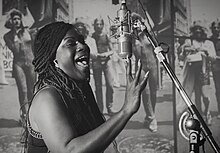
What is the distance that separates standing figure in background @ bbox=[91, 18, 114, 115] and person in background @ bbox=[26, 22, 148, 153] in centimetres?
66

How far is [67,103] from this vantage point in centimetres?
107

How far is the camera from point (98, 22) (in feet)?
6.72

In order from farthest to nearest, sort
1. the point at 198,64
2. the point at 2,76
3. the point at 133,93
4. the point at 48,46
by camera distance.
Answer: the point at 198,64
the point at 2,76
the point at 48,46
the point at 133,93

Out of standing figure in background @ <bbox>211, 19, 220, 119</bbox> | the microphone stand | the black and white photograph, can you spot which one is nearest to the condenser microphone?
the microphone stand

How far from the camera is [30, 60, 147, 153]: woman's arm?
941mm

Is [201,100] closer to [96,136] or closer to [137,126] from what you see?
[137,126]

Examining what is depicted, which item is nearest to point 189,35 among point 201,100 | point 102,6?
point 201,100

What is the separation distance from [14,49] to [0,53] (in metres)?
0.08

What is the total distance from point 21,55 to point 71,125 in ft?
3.57

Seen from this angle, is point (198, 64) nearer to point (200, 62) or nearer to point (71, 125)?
point (200, 62)

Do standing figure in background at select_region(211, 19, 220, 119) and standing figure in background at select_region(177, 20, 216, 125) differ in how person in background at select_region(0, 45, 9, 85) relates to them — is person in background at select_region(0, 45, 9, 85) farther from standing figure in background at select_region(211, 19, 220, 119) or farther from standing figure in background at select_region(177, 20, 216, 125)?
standing figure in background at select_region(211, 19, 220, 119)

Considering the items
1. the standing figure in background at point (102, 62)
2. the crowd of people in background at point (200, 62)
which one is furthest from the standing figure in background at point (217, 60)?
the standing figure in background at point (102, 62)

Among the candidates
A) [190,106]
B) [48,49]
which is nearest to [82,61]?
[48,49]

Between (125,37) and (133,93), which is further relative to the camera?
(125,37)
